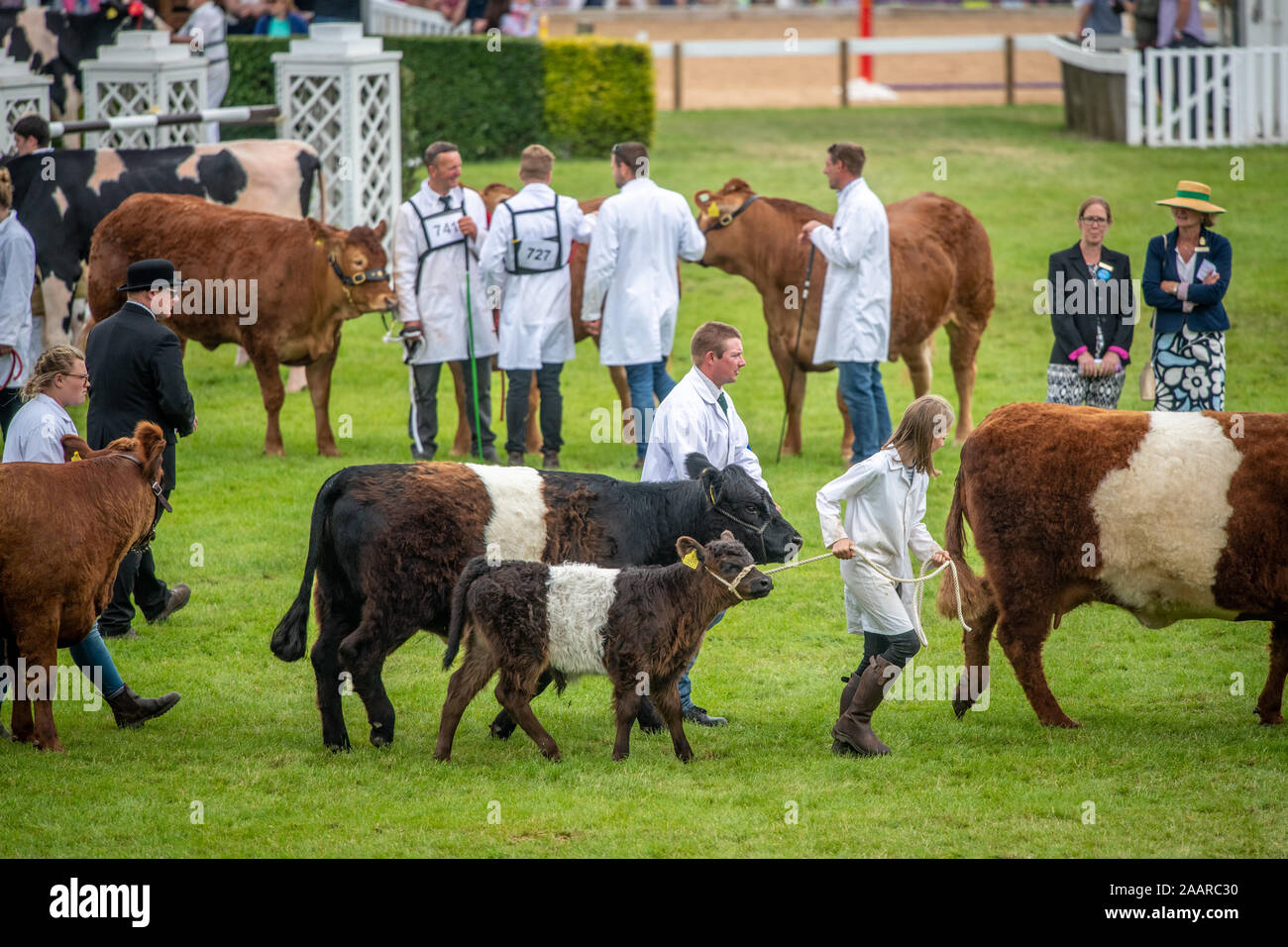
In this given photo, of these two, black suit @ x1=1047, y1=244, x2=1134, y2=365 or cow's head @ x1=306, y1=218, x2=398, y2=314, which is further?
cow's head @ x1=306, y1=218, x2=398, y2=314

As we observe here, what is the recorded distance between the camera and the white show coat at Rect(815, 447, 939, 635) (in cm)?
667

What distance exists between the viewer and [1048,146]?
22359 millimetres

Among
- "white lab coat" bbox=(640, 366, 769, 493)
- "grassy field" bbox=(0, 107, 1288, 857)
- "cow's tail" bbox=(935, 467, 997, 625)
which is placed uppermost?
"white lab coat" bbox=(640, 366, 769, 493)

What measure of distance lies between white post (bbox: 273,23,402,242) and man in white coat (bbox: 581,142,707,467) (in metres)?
5.78

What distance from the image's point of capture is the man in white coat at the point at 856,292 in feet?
35.9

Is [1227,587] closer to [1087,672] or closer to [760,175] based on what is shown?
[1087,672]

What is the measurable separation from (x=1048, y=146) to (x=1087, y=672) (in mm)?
15921

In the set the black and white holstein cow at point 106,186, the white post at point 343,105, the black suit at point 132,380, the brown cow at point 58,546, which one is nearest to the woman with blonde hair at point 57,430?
the brown cow at point 58,546

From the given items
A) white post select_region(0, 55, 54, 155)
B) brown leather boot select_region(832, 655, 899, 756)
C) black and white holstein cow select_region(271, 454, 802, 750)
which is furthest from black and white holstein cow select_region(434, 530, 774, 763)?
white post select_region(0, 55, 54, 155)

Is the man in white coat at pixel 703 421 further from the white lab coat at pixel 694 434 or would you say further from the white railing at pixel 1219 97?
the white railing at pixel 1219 97

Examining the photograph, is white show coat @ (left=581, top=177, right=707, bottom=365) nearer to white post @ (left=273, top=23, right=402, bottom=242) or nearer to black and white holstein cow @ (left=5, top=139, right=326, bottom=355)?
black and white holstein cow @ (left=5, top=139, right=326, bottom=355)

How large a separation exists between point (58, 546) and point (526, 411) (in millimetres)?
5214

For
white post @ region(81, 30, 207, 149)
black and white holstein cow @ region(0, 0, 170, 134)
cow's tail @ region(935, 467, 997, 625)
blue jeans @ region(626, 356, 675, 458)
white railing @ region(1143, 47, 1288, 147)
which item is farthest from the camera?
white railing @ region(1143, 47, 1288, 147)

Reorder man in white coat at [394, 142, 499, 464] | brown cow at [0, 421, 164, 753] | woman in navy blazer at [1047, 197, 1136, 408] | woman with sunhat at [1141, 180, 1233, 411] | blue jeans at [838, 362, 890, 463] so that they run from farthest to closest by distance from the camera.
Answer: man in white coat at [394, 142, 499, 464], blue jeans at [838, 362, 890, 463], woman in navy blazer at [1047, 197, 1136, 408], woman with sunhat at [1141, 180, 1233, 411], brown cow at [0, 421, 164, 753]
